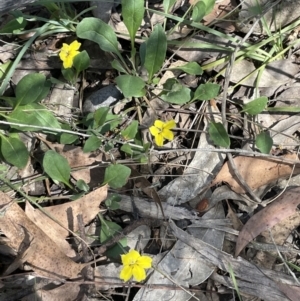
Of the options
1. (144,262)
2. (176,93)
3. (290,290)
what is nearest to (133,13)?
(176,93)

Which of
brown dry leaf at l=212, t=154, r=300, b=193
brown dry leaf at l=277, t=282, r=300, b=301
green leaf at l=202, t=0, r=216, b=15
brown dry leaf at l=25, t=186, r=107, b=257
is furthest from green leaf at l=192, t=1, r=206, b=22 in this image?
brown dry leaf at l=277, t=282, r=300, b=301

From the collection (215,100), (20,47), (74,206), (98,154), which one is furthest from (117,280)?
(20,47)

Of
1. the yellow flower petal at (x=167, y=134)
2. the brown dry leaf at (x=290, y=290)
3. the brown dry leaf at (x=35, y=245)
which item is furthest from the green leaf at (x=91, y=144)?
the brown dry leaf at (x=290, y=290)

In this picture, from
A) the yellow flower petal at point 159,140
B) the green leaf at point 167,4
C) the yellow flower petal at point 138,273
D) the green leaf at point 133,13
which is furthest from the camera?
the green leaf at point 167,4

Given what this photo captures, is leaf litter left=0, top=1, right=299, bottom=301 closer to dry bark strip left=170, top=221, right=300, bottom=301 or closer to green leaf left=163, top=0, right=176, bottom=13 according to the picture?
dry bark strip left=170, top=221, right=300, bottom=301

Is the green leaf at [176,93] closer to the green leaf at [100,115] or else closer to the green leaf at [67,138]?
the green leaf at [100,115]

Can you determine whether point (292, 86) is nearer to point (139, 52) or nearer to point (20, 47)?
point (139, 52)

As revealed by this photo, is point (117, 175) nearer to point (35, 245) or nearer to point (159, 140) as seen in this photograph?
point (159, 140)
